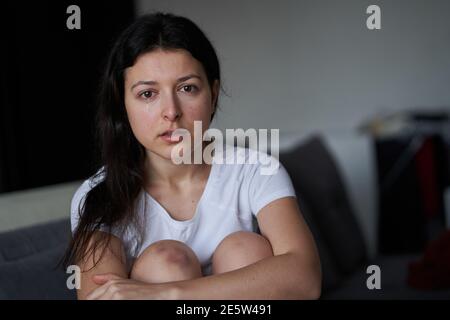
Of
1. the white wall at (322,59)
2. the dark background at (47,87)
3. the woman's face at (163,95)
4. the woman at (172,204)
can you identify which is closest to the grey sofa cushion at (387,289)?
the woman at (172,204)

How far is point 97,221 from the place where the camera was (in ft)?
4.73

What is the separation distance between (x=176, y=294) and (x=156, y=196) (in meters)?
0.40

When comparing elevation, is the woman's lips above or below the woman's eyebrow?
below

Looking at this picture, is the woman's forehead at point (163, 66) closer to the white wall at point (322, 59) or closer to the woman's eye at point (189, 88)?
the woman's eye at point (189, 88)

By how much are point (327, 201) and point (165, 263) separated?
4.56 ft

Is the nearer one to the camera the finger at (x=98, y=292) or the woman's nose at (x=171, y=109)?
the finger at (x=98, y=292)

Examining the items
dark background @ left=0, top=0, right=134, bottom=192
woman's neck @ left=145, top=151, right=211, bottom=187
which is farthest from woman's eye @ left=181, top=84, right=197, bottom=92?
dark background @ left=0, top=0, right=134, bottom=192

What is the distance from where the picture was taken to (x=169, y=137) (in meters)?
1.43

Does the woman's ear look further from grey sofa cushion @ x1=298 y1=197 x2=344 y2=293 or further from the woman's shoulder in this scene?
grey sofa cushion @ x1=298 y1=197 x2=344 y2=293

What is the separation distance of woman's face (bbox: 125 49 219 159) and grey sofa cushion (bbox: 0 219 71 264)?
364 millimetres

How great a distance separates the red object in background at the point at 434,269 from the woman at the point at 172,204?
3.23 ft

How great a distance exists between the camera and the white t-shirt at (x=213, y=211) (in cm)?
149

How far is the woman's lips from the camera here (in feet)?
4.69

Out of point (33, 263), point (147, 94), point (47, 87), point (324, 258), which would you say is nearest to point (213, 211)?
point (147, 94)
